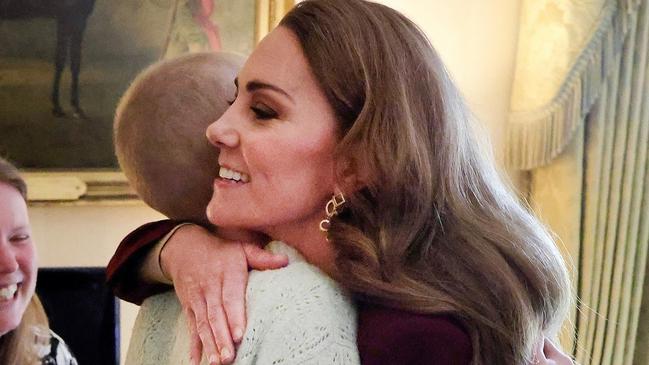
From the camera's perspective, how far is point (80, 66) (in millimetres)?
1788

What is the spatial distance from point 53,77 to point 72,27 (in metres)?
0.13

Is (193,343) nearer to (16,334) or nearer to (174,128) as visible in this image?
(174,128)

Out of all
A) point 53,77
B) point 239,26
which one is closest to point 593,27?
point 239,26

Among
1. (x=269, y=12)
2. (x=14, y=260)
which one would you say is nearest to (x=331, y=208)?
(x=14, y=260)

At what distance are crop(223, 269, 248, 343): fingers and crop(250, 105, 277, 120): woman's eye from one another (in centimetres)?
16

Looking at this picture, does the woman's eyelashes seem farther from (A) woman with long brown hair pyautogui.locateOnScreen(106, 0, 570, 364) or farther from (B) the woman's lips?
(A) woman with long brown hair pyautogui.locateOnScreen(106, 0, 570, 364)

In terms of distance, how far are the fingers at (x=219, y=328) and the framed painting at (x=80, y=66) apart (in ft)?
3.84

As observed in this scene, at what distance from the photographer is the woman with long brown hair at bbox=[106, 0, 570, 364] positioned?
27.8 inches

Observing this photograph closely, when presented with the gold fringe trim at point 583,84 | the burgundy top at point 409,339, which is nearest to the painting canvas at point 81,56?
the gold fringe trim at point 583,84

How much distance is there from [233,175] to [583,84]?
1.28 meters

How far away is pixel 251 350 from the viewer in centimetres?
66

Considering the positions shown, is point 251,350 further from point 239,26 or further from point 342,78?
point 239,26

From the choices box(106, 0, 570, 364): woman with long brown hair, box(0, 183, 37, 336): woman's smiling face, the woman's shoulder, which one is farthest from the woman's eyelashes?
the woman's shoulder

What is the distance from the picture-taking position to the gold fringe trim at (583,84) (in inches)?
69.6
